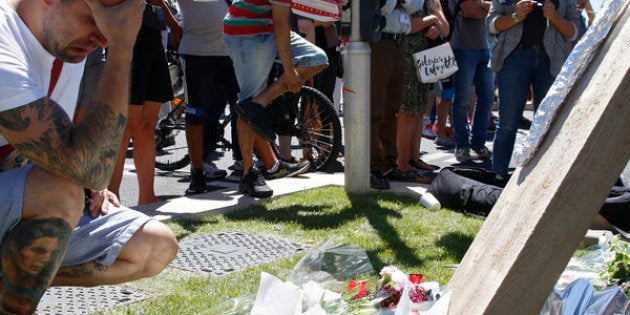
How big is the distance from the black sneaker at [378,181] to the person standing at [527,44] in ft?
2.66

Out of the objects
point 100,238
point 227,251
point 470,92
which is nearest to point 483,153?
point 470,92

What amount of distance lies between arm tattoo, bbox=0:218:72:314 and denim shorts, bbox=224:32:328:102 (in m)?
3.12

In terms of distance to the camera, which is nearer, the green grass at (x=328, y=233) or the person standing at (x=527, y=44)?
the green grass at (x=328, y=233)

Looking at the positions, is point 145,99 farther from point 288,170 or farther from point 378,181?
point 378,181

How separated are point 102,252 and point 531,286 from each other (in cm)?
134

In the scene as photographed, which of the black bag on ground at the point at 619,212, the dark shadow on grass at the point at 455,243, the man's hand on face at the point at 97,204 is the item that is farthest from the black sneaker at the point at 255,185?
the man's hand on face at the point at 97,204

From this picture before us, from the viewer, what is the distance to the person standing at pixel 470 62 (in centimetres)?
734

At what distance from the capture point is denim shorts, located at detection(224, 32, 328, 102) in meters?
5.27

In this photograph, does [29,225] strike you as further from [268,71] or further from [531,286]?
[268,71]

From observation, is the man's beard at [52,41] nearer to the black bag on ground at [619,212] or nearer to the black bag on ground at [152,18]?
the black bag on ground at [152,18]

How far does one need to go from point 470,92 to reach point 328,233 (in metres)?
3.65

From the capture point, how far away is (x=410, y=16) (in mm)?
6266

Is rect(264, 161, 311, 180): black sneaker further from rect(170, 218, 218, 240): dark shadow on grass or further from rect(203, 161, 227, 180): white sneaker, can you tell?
rect(170, 218, 218, 240): dark shadow on grass

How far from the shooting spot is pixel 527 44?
220 inches
